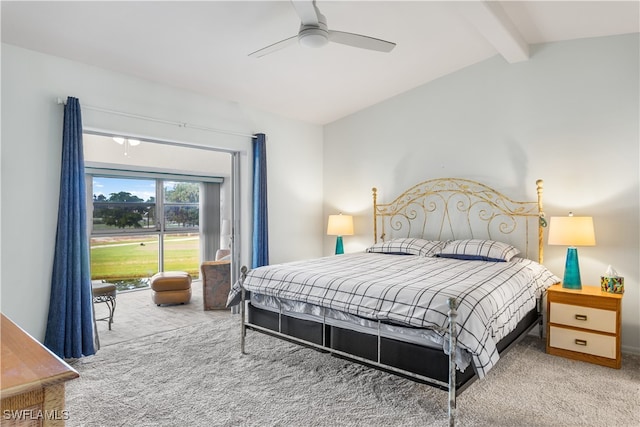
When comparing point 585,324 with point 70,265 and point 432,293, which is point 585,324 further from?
point 70,265

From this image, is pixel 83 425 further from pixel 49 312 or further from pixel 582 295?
pixel 582 295

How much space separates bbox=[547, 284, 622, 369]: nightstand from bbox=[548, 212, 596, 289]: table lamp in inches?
4.3

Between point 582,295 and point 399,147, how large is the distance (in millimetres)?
2765

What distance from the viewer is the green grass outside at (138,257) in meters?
6.64

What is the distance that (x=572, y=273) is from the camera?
354 centimetres

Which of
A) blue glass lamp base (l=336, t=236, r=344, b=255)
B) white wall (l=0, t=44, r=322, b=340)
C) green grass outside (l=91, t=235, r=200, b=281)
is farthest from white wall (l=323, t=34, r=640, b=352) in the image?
green grass outside (l=91, t=235, r=200, b=281)

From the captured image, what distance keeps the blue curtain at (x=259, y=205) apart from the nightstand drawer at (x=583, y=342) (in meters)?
3.23

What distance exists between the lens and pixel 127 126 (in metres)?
3.86

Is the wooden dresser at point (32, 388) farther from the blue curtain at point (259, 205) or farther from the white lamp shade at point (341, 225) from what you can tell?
the white lamp shade at point (341, 225)

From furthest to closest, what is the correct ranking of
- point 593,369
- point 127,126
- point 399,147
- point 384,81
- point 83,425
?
1. point 399,147
2. point 384,81
3. point 127,126
4. point 593,369
5. point 83,425

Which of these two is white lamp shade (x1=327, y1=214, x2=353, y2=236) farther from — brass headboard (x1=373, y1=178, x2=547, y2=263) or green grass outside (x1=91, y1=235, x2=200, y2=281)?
green grass outside (x1=91, y1=235, x2=200, y2=281)

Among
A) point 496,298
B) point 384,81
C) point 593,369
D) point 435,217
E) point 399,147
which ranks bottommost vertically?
point 593,369

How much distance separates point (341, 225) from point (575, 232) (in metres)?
2.79

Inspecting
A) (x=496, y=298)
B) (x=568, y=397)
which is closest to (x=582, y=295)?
(x=568, y=397)
